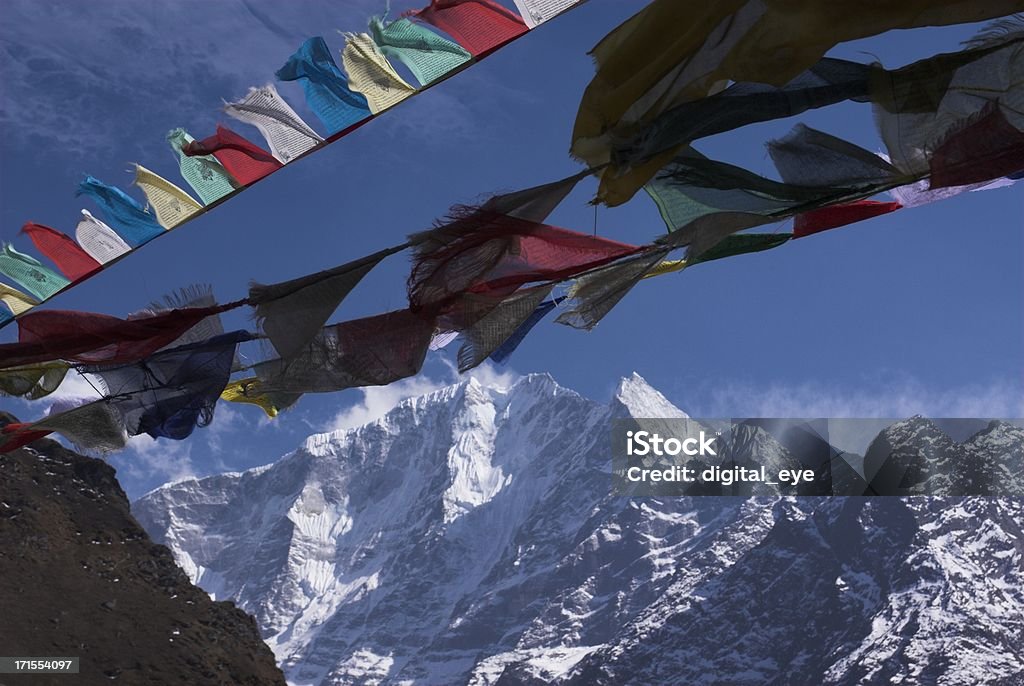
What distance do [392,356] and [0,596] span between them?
225 feet

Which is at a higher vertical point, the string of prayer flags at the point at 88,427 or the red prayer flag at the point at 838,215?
the red prayer flag at the point at 838,215

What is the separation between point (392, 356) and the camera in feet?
17.4

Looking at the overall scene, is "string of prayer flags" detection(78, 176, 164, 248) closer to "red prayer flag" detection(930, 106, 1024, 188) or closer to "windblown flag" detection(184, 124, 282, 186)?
"windblown flag" detection(184, 124, 282, 186)

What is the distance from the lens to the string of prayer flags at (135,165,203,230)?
6.01 metres

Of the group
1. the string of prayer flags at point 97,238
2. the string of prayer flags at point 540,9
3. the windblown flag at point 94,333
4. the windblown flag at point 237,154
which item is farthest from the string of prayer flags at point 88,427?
the string of prayer flags at point 540,9

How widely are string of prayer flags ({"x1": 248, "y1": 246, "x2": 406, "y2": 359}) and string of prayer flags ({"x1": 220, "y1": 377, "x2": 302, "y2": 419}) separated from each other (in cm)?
74

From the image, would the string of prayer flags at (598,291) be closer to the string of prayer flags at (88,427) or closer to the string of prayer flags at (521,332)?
the string of prayer flags at (521,332)

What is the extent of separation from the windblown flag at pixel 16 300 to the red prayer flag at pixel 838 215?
12.9 feet

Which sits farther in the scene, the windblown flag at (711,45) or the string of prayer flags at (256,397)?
the string of prayer flags at (256,397)

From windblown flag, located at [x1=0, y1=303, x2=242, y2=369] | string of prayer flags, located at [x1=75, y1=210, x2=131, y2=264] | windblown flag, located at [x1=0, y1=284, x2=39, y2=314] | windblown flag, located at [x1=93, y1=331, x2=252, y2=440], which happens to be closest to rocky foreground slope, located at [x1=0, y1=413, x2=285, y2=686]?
windblown flag, located at [x1=0, y1=284, x2=39, y2=314]

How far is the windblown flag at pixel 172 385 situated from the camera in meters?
5.53

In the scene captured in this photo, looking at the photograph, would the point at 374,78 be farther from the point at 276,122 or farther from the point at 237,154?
the point at 237,154

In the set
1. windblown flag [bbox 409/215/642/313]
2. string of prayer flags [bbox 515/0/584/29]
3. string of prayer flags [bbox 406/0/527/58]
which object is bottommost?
windblown flag [bbox 409/215/642/313]

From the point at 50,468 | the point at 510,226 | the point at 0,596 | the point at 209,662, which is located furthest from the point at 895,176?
the point at 50,468
